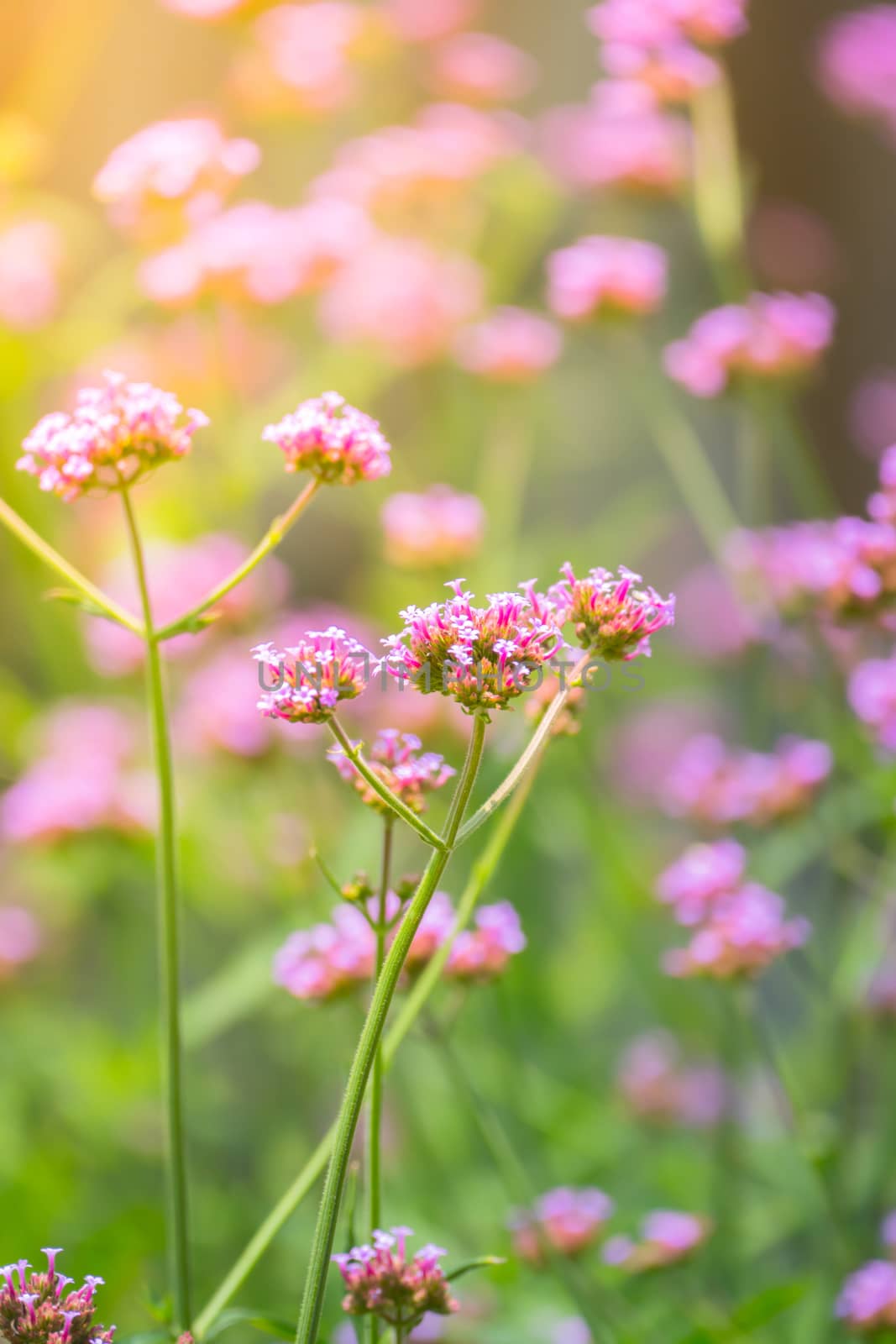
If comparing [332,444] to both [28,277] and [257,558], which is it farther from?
[28,277]

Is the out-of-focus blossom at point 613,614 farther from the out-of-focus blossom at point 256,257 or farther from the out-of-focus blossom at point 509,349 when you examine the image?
the out-of-focus blossom at point 509,349

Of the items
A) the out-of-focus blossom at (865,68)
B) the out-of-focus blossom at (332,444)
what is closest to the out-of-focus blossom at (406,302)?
the out-of-focus blossom at (865,68)

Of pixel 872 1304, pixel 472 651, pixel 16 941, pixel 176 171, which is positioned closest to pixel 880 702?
pixel 872 1304

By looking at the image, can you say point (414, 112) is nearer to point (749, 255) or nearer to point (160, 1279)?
point (749, 255)

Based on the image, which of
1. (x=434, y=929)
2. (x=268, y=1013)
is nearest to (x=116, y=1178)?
(x=268, y=1013)

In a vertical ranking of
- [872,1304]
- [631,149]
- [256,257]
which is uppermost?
[631,149]

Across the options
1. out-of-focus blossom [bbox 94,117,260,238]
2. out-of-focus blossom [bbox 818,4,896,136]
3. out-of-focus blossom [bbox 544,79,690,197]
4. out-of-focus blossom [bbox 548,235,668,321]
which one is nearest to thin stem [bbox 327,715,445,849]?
out-of-focus blossom [bbox 94,117,260,238]
